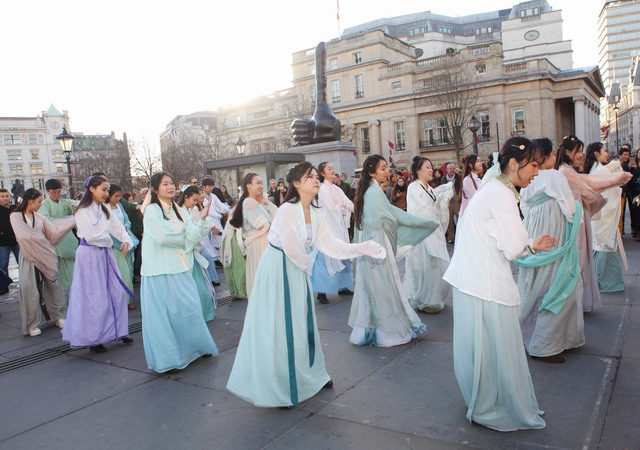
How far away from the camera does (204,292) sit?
22.3 feet

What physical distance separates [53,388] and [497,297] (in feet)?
13.9

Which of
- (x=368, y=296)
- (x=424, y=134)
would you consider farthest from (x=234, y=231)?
(x=424, y=134)

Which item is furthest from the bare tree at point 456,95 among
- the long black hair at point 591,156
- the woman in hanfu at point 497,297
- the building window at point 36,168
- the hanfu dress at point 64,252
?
the building window at point 36,168

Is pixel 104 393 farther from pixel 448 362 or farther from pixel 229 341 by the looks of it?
pixel 448 362

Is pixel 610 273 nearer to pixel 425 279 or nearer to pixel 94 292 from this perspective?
pixel 425 279

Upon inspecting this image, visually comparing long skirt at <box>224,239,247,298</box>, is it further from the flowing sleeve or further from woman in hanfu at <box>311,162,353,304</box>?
the flowing sleeve

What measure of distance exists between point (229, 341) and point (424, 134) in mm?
46057

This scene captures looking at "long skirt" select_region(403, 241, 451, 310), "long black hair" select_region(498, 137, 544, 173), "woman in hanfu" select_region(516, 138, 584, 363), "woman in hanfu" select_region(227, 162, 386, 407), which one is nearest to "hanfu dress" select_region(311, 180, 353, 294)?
"long skirt" select_region(403, 241, 451, 310)

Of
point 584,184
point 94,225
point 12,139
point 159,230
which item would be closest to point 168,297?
point 159,230

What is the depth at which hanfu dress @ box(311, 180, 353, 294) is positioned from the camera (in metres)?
7.55

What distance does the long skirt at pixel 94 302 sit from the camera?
5641 mm

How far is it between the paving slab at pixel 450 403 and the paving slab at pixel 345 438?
0.08 metres

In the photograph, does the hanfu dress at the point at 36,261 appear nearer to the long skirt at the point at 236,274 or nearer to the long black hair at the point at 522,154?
the long skirt at the point at 236,274

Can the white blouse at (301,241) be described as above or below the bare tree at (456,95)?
below
